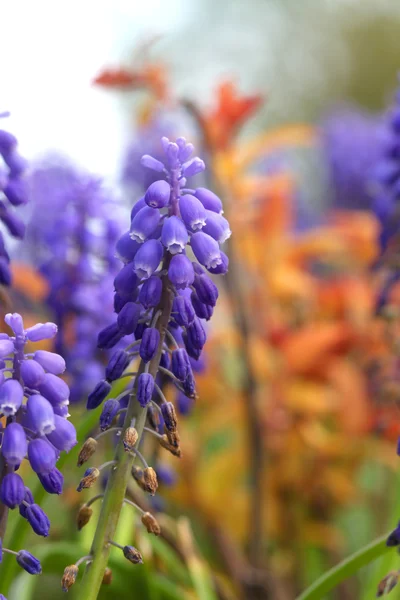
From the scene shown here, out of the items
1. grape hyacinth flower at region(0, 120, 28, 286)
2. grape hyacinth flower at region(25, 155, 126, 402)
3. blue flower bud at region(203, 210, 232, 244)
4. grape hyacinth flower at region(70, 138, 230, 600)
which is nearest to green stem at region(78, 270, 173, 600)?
grape hyacinth flower at region(70, 138, 230, 600)

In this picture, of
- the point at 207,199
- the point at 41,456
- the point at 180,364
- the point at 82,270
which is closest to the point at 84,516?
the point at 41,456

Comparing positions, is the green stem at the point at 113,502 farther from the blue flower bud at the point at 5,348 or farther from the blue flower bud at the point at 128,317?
the blue flower bud at the point at 5,348

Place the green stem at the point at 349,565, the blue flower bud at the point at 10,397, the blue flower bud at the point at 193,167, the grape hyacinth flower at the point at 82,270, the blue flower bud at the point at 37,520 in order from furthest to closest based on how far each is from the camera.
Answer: the grape hyacinth flower at the point at 82,270, the green stem at the point at 349,565, the blue flower bud at the point at 193,167, the blue flower bud at the point at 37,520, the blue flower bud at the point at 10,397

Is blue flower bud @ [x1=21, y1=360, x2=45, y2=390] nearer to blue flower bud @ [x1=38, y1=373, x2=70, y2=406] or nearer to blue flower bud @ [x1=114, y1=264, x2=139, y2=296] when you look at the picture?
blue flower bud @ [x1=38, y1=373, x2=70, y2=406]

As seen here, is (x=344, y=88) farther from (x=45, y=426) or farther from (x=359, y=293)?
(x=45, y=426)

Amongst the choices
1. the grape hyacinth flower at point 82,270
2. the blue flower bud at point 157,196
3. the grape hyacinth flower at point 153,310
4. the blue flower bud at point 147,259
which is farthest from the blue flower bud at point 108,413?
the grape hyacinth flower at point 82,270

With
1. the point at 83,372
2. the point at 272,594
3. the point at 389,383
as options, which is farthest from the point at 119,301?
the point at 272,594
